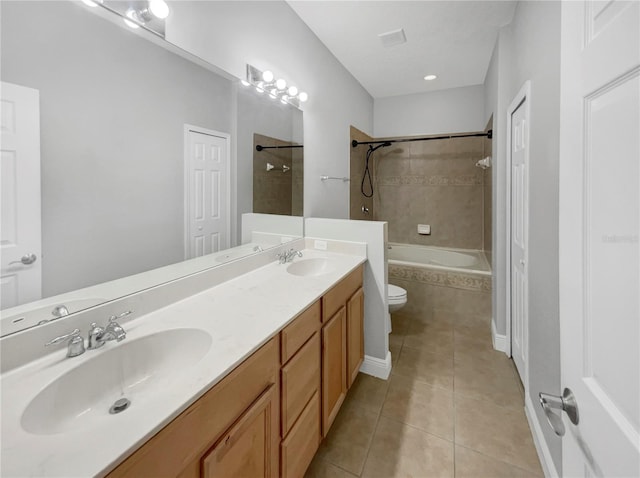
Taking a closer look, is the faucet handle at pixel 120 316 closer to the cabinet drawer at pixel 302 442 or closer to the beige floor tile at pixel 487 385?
the cabinet drawer at pixel 302 442

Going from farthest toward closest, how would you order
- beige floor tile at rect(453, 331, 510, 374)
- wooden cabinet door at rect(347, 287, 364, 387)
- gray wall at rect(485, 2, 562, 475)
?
beige floor tile at rect(453, 331, 510, 374) < wooden cabinet door at rect(347, 287, 364, 387) < gray wall at rect(485, 2, 562, 475)

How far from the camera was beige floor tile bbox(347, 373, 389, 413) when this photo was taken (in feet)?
5.93

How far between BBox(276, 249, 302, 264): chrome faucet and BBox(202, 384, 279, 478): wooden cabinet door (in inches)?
38.3

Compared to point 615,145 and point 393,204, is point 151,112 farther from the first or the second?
point 393,204

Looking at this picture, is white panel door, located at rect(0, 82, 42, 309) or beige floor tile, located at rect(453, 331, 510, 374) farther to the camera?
beige floor tile, located at rect(453, 331, 510, 374)

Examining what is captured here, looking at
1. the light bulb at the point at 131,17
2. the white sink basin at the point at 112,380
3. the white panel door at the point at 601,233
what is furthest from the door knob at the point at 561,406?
the light bulb at the point at 131,17

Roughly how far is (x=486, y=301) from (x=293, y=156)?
2168mm

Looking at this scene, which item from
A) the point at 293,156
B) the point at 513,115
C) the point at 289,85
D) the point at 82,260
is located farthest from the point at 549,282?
the point at 289,85

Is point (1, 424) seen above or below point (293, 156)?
below

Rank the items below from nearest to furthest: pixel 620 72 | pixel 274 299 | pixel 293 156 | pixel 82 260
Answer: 1. pixel 620 72
2. pixel 82 260
3. pixel 274 299
4. pixel 293 156

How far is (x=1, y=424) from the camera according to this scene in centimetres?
58

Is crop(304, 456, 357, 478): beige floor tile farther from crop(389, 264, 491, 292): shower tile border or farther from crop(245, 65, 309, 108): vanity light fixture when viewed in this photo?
crop(245, 65, 309, 108): vanity light fixture

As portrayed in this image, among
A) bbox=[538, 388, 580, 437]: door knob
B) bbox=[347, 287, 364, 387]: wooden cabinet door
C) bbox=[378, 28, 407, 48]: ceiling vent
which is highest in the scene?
bbox=[378, 28, 407, 48]: ceiling vent

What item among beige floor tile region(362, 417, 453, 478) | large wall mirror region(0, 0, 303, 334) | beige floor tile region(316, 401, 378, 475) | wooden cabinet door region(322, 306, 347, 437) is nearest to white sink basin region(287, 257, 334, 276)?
wooden cabinet door region(322, 306, 347, 437)
